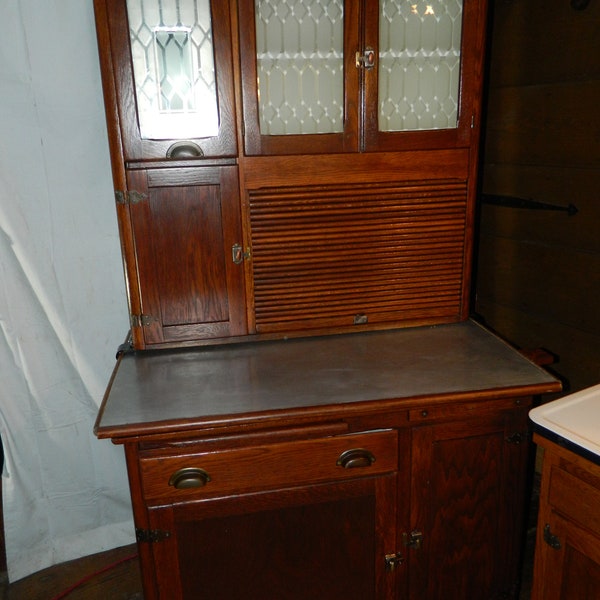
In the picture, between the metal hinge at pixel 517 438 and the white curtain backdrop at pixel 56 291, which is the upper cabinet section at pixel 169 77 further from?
the metal hinge at pixel 517 438

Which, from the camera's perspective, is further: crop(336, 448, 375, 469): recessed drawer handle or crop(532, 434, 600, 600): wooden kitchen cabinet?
crop(336, 448, 375, 469): recessed drawer handle

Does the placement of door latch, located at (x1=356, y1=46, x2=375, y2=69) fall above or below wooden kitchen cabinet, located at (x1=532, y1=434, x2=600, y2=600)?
above

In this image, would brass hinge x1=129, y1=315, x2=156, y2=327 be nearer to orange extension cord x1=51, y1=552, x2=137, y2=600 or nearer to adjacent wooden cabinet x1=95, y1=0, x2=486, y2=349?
adjacent wooden cabinet x1=95, y1=0, x2=486, y2=349

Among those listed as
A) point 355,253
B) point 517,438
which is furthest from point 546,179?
point 517,438

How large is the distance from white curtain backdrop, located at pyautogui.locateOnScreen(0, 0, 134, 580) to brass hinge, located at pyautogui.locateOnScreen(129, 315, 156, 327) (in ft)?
1.05

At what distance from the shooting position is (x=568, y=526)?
121 centimetres

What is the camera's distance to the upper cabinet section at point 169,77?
4.50ft

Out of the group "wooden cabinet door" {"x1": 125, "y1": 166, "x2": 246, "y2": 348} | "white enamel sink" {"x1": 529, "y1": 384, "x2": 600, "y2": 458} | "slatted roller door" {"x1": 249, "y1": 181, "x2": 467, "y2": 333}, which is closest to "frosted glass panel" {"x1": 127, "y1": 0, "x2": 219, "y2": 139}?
"wooden cabinet door" {"x1": 125, "y1": 166, "x2": 246, "y2": 348}

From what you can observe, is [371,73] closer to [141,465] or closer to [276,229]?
[276,229]

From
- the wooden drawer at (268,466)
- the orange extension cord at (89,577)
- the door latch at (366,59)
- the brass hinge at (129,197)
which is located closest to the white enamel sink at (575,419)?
the wooden drawer at (268,466)

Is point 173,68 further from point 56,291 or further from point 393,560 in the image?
point 393,560

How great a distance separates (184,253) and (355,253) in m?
0.46

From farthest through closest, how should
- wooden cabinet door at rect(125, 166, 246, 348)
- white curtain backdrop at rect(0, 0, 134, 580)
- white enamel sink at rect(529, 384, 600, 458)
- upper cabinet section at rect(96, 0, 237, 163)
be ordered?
white curtain backdrop at rect(0, 0, 134, 580)
wooden cabinet door at rect(125, 166, 246, 348)
upper cabinet section at rect(96, 0, 237, 163)
white enamel sink at rect(529, 384, 600, 458)

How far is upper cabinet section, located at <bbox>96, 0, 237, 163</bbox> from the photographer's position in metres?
1.37
